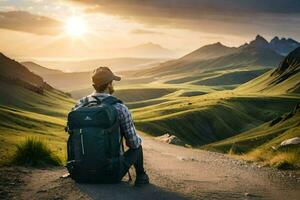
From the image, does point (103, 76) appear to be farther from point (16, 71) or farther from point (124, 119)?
point (16, 71)

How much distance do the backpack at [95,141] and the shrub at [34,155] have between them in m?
3.72

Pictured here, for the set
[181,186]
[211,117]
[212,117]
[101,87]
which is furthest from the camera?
[212,117]

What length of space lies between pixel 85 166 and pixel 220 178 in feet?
16.8

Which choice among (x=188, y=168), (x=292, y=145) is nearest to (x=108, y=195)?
(x=188, y=168)

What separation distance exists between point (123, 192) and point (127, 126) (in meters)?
1.57

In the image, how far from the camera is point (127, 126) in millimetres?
11633

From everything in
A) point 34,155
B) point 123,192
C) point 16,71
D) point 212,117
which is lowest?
point 212,117

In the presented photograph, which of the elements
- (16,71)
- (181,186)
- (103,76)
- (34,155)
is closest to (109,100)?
(103,76)

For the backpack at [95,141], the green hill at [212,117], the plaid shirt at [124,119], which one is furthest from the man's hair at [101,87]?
the green hill at [212,117]

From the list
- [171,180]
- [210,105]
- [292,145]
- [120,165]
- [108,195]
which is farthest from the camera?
[210,105]

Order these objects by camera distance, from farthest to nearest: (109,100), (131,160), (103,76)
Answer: (131,160) < (103,76) < (109,100)

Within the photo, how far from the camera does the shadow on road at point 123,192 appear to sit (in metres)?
10.8

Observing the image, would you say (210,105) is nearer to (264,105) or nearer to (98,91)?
(264,105)

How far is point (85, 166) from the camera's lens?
1144 cm
